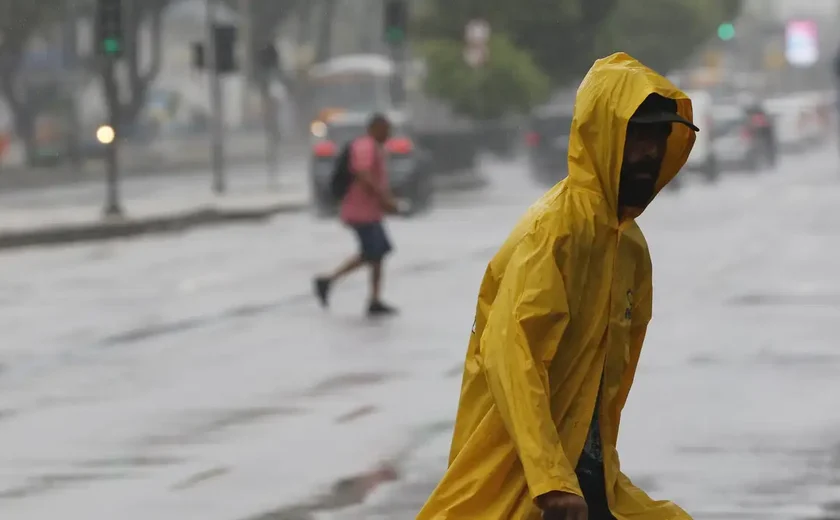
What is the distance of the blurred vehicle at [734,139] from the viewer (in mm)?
51969

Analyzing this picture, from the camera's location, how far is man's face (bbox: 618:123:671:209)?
455 cm

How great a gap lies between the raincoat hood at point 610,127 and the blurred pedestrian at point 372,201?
13.3 metres

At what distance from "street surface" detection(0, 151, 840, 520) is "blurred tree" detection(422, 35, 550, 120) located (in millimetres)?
23980

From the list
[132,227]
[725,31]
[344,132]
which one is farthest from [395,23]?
[725,31]

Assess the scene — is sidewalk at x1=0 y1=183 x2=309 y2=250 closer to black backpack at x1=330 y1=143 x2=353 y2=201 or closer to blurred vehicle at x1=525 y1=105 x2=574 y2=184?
blurred vehicle at x1=525 y1=105 x2=574 y2=184

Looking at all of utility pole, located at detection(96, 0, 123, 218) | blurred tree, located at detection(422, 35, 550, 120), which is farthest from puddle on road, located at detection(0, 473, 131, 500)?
blurred tree, located at detection(422, 35, 550, 120)

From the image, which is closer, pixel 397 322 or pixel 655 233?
pixel 397 322

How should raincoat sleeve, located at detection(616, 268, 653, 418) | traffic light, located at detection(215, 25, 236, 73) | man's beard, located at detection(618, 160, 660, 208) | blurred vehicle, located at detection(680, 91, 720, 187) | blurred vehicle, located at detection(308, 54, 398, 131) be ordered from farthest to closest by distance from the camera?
blurred vehicle, located at detection(308, 54, 398, 131)
blurred vehicle, located at detection(680, 91, 720, 187)
traffic light, located at detection(215, 25, 236, 73)
raincoat sleeve, located at detection(616, 268, 653, 418)
man's beard, located at detection(618, 160, 660, 208)

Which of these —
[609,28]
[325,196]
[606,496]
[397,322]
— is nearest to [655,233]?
[325,196]

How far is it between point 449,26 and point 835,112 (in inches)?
1764

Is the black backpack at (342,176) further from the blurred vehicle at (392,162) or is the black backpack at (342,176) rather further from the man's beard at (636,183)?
the blurred vehicle at (392,162)

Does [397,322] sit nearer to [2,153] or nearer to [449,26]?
[449,26]

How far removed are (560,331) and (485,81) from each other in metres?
45.9

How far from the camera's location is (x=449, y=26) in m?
54.2
